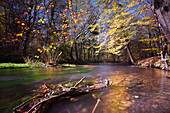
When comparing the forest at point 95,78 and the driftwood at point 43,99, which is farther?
the forest at point 95,78

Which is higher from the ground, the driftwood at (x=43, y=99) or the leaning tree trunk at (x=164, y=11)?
the leaning tree trunk at (x=164, y=11)

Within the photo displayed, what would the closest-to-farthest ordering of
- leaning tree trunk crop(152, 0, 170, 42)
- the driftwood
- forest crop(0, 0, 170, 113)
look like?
the driftwood → forest crop(0, 0, 170, 113) → leaning tree trunk crop(152, 0, 170, 42)

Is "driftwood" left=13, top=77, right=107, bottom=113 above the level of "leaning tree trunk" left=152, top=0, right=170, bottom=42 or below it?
below

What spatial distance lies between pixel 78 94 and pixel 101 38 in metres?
4.14

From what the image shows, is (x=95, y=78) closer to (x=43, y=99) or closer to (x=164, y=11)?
(x=43, y=99)

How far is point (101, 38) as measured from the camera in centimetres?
507

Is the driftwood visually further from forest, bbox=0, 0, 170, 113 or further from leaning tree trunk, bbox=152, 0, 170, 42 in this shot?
leaning tree trunk, bbox=152, 0, 170, 42

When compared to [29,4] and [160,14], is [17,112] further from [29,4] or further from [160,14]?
[29,4]

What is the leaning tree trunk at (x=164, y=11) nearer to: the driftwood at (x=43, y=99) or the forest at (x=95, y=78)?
the forest at (x=95, y=78)

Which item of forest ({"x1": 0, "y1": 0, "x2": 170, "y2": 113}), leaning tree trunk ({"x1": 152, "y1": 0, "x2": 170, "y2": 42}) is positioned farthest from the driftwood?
leaning tree trunk ({"x1": 152, "y1": 0, "x2": 170, "y2": 42})

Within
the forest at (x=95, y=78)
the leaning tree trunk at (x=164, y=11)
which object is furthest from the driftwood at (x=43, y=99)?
the leaning tree trunk at (x=164, y=11)

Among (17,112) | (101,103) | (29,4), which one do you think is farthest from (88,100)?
(29,4)

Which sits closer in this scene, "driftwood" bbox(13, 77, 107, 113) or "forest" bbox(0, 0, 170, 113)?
"driftwood" bbox(13, 77, 107, 113)

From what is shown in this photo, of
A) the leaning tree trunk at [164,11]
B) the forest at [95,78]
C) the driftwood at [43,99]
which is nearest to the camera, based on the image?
the driftwood at [43,99]
